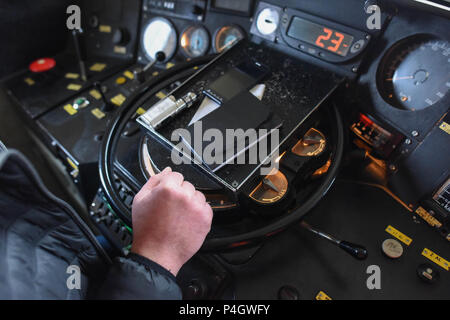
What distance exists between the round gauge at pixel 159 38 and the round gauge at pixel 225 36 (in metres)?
0.24

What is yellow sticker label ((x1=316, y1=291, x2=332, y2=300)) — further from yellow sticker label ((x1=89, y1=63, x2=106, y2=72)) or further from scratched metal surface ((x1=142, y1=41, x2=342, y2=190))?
yellow sticker label ((x1=89, y1=63, x2=106, y2=72))

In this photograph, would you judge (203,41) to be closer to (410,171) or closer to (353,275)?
(410,171)

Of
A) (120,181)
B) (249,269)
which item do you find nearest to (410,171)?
(249,269)

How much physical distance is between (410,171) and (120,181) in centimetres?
98

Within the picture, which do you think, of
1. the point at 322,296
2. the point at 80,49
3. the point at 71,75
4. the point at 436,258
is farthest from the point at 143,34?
the point at 436,258

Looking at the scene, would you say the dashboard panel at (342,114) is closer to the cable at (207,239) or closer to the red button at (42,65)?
the cable at (207,239)

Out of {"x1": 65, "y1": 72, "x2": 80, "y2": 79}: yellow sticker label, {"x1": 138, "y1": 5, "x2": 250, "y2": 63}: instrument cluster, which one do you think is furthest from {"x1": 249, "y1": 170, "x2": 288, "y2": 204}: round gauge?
{"x1": 65, "y1": 72, "x2": 80, "y2": 79}: yellow sticker label

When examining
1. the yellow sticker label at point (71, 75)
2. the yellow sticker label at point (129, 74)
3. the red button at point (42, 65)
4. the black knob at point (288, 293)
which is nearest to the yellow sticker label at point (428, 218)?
the black knob at point (288, 293)

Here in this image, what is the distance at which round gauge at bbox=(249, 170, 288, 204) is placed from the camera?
32.2 inches

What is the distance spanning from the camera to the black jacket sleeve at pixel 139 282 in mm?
606

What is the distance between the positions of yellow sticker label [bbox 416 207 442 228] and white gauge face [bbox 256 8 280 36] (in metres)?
0.86

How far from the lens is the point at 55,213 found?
2.08 ft

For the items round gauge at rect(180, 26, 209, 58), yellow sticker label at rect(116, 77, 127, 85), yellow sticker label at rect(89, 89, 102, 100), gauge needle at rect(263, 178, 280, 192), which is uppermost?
round gauge at rect(180, 26, 209, 58)

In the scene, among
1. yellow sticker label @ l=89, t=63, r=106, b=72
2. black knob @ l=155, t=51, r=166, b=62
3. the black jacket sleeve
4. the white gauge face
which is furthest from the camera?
yellow sticker label @ l=89, t=63, r=106, b=72
